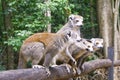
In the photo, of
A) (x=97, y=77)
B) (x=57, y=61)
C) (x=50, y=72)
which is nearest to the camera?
(x=50, y=72)

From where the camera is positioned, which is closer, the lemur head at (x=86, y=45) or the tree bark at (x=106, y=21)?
the lemur head at (x=86, y=45)

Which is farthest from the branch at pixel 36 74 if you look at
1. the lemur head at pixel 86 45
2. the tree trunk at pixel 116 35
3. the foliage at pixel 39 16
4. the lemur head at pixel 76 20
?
the tree trunk at pixel 116 35

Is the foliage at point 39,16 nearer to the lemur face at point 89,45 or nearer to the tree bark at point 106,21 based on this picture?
the tree bark at point 106,21

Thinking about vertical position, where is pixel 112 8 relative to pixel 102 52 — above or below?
above

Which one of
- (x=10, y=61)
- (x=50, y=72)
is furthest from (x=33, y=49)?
(x=10, y=61)

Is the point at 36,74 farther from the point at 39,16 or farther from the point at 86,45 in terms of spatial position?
the point at 39,16

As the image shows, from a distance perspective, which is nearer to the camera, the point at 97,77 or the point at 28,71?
the point at 28,71

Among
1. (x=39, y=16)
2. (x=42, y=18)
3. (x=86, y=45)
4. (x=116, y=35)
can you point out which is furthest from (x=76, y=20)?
(x=116, y=35)

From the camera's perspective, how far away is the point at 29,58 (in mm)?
2424

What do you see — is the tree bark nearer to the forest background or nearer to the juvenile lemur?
the forest background

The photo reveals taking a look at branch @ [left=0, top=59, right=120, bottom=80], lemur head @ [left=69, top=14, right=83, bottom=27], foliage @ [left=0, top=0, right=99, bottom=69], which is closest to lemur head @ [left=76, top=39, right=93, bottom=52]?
branch @ [left=0, top=59, right=120, bottom=80]

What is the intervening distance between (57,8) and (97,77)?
175cm

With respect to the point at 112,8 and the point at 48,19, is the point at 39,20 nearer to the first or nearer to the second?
the point at 48,19

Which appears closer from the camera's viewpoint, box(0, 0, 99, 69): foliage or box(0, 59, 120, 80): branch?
box(0, 59, 120, 80): branch
